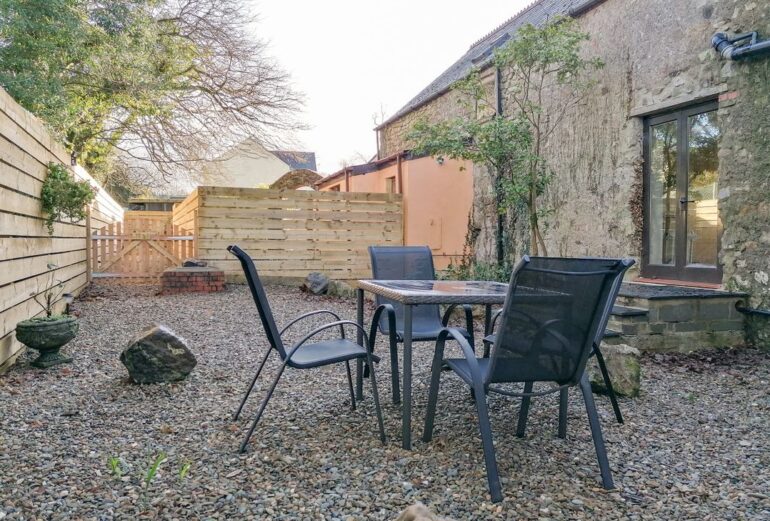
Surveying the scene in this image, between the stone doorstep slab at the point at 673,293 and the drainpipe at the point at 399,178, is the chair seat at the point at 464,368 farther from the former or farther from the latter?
the drainpipe at the point at 399,178

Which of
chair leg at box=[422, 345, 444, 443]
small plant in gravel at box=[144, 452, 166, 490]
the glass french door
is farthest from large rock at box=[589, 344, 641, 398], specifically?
small plant in gravel at box=[144, 452, 166, 490]

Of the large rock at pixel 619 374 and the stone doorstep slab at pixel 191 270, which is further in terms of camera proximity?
the stone doorstep slab at pixel 191 270

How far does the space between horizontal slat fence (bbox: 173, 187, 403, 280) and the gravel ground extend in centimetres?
541

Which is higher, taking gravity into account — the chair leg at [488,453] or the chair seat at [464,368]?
the chair seat at [464,368]

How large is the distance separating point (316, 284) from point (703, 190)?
576cm

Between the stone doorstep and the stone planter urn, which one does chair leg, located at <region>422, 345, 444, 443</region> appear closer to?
the stone doorstep

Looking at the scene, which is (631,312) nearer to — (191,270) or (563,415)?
(563,415)

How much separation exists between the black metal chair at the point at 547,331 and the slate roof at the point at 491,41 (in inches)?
232

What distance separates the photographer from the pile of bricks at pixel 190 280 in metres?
8.23

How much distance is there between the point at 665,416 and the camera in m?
3.22

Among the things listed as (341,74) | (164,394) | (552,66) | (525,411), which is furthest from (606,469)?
(341,74)

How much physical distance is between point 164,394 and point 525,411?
7.64ft

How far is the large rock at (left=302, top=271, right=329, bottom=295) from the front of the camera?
8.67m

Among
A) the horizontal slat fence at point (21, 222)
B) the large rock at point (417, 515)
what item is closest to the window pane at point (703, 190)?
the large rock at point (417, 515)
